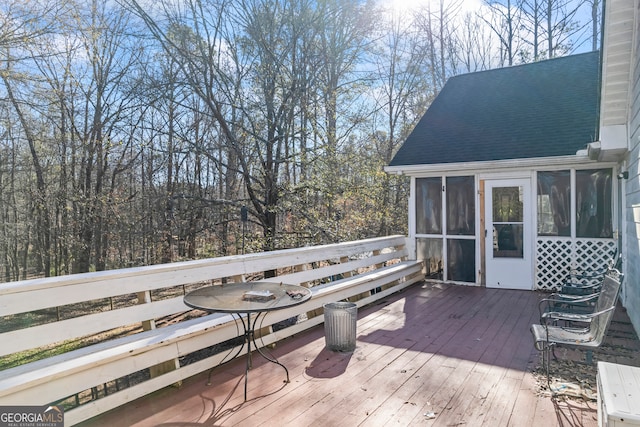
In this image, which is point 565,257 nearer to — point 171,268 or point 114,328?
point 171,268

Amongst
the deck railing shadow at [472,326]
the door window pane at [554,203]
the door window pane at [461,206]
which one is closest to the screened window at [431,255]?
the door window pane at [461,206]

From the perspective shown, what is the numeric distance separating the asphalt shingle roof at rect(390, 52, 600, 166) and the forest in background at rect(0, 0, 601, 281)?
169 centimetres

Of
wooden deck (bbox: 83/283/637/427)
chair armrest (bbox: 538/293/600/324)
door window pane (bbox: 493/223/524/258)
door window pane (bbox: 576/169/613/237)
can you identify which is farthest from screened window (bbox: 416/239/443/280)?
wooden deck (bbox: 83/283/637/427)

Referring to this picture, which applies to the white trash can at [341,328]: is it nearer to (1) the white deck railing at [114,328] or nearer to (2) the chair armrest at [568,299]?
(1) the white deck railing at [114,328]

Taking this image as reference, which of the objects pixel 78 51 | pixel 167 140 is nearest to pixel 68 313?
pixel 167 140

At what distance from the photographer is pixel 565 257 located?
6.03 meters

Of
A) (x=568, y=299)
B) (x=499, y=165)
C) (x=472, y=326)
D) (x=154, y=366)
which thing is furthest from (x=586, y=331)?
(x=154, y=366)

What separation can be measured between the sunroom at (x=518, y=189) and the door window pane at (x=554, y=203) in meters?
0.01

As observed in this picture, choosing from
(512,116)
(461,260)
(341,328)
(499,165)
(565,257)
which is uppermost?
(512,116)

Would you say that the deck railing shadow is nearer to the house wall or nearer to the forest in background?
the house wall

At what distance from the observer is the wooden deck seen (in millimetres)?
2445

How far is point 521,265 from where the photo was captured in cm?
626

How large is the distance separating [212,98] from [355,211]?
4.69 metres

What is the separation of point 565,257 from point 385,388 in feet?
15.5
